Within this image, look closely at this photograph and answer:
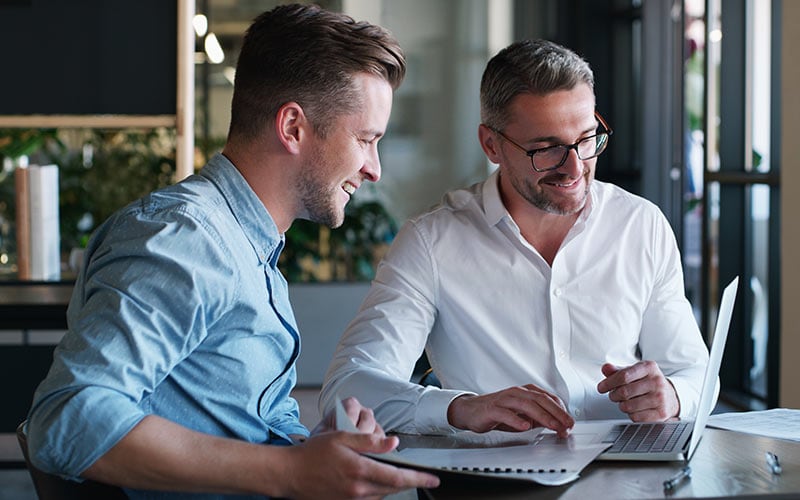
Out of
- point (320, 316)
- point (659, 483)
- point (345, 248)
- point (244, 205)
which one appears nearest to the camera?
point (659, 483)

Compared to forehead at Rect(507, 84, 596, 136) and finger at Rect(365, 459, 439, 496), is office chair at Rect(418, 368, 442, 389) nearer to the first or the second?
forehead at Rect(507, 84, 596, 136)

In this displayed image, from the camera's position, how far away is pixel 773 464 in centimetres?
146

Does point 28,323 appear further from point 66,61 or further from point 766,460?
point 766,460

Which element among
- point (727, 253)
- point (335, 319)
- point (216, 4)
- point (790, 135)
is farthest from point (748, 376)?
point (216, 4)

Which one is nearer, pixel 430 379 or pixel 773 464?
pixel 773 464

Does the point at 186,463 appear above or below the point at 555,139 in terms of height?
below

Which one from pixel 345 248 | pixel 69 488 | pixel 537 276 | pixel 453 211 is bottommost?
pixel 345 248

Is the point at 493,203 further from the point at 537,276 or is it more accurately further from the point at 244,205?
the point at 244,205

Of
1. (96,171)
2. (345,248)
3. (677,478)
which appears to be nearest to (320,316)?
(345,248)

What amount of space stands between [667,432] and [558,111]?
806 millimetres

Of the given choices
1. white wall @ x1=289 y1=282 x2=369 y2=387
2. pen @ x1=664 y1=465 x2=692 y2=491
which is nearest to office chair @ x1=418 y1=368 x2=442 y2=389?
pen @ x1=664 y1=465 x2=692 y2=491

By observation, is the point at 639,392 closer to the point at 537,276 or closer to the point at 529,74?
the point at 537,276

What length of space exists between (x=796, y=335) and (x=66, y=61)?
9.34ft

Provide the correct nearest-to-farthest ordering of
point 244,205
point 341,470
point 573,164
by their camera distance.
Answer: point 341,470
point 244,205
point 573,164
